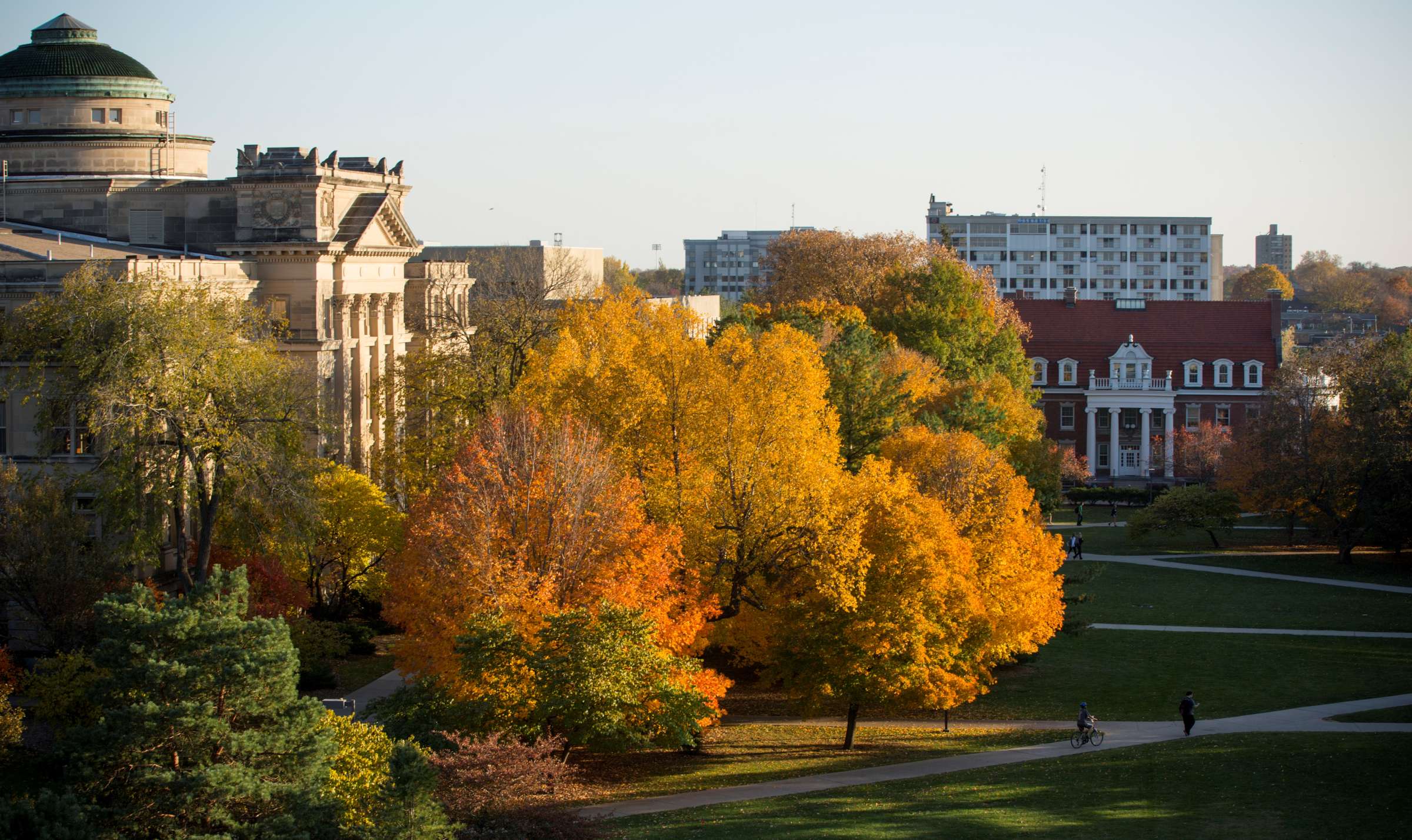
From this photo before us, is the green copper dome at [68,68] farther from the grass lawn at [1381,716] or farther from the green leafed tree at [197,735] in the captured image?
the grass lawn at [1381,716]

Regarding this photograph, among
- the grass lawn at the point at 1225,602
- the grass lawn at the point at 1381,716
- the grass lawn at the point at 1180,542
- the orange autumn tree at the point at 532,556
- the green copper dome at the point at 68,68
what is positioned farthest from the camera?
the grass lawn at the point at 1180,542

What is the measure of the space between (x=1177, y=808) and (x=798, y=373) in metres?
15.4

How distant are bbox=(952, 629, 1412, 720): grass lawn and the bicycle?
10.1 ft

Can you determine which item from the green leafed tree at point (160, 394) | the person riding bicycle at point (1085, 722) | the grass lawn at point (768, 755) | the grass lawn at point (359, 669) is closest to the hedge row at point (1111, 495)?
the grass lawn at point (768, 755)

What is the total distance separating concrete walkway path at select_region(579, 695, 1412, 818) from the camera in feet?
110

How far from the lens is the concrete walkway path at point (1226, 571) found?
6188 centimetres

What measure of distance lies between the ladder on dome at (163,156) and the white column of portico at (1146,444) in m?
66.1

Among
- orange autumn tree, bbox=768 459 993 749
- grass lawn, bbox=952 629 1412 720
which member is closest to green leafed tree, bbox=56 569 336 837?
orange autumn tree, bbox=768 459 993 749

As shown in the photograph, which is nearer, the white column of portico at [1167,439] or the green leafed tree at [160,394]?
the green leafed tree at [160,394]

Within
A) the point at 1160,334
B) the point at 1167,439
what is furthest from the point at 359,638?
the point at 1160,334

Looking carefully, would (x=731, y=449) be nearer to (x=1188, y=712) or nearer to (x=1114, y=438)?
(x=1188, y=712)

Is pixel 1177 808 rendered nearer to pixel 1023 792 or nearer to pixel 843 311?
pixel 1023 792

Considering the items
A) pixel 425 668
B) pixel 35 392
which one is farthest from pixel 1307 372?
pixel 35 392

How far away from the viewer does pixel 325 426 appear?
4638 centimetres
